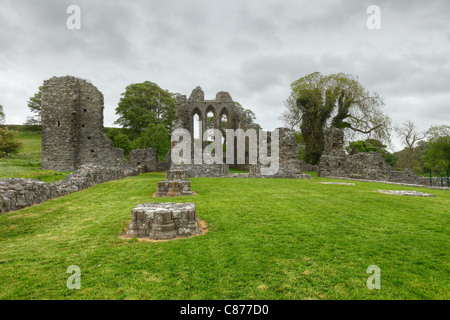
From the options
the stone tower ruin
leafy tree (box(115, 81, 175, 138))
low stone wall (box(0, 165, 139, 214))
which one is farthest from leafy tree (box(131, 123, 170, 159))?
low stone wall (box(0, 165, 139, 214))

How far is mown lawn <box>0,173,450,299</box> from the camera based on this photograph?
112 inches

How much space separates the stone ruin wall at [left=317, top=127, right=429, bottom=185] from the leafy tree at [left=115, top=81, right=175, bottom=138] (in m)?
22.7

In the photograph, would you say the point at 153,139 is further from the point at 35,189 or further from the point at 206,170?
the point at 35,189

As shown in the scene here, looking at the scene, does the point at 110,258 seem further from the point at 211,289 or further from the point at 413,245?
the point at 413,245

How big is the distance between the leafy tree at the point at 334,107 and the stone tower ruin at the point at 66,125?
23.1m

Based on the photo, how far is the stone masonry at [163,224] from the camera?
4.64 meters

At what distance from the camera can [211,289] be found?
2.87m

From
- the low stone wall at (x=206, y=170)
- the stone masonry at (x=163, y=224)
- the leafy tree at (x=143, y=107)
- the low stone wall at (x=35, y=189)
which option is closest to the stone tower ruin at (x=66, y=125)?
the low stone wall at (x=206, y=170)

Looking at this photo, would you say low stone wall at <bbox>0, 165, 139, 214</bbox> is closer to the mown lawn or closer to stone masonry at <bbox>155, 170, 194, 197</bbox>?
the mown lawn

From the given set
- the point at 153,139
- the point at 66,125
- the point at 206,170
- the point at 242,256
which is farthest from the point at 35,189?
the point at 153,139

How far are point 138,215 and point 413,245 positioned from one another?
5.11 m

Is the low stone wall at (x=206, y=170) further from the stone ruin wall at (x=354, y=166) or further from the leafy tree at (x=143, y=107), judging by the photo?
the leafy tree at (x=143, y=107)
